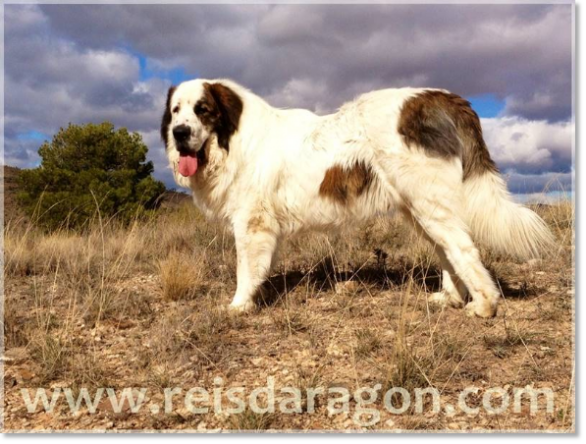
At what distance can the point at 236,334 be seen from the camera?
3896 millimetres

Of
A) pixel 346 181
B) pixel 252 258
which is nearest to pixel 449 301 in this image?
pixel 346 181

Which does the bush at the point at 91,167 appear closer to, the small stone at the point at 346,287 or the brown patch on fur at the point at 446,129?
the small stone at the point at 346,287

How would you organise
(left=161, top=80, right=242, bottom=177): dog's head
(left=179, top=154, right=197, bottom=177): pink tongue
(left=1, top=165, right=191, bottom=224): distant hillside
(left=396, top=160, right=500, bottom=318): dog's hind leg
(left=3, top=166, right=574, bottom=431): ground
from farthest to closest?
(left=1, top=165, right=191, bottom=224): distant hillside, (left=179, top=154, right=197, bottom=177): pink tongue, (left=161, top=80, right=242, bottom=177): dog's head, (left=396, top=160, right=500, bottom=318): dog's hind leg, (left=3, top=166, right=574, bottom=431): ground

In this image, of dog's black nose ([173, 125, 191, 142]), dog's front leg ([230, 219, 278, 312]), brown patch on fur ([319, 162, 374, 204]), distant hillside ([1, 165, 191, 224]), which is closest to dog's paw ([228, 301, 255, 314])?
dog's front leg ([230, 219, 278, 312])

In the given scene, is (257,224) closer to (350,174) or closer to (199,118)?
(350,174)

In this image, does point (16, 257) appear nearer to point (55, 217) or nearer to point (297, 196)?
point (297, 196)

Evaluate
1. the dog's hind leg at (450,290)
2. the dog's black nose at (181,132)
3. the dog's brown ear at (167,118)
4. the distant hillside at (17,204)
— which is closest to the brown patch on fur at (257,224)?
the dog's black nose at (181,132)

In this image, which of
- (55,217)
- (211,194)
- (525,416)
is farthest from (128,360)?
(55,217)

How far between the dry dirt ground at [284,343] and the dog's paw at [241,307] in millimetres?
81

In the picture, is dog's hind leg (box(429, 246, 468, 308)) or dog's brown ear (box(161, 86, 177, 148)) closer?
dog's hind leg (box(429, 246, 468, 308))

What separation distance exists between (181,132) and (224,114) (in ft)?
1.64

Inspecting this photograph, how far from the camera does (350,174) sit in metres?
4.31

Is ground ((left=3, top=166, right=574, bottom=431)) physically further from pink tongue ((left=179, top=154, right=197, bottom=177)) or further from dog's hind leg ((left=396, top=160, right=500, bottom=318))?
pink tongue ((left=179, top=154, right=197, bottom=177))

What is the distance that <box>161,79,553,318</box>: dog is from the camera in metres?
4.12
